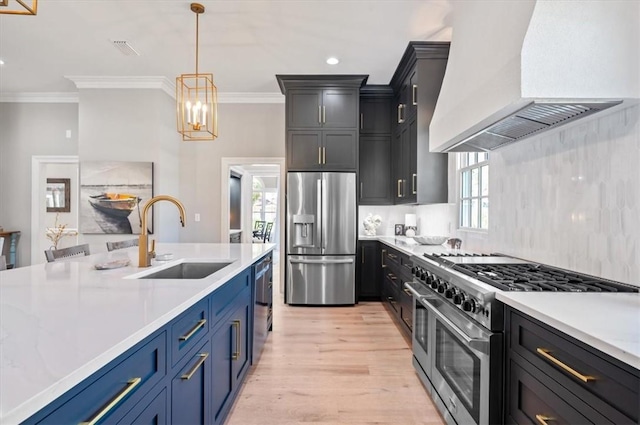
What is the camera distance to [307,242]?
14.4 feet

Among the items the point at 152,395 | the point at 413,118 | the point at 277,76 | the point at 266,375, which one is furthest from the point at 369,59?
the point at 152,395

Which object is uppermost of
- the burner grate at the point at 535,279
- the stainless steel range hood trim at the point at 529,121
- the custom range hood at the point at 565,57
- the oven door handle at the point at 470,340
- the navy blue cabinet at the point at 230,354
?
the custom range hood at the point at 565,57

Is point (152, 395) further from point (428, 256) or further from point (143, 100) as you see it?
point (143, 100)

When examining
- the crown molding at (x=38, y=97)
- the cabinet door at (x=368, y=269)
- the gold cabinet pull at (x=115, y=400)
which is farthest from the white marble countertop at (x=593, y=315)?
the crown molding at (x=38, y=97)

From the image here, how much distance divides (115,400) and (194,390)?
621mm

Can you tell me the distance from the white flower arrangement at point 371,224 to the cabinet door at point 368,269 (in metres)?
0.30

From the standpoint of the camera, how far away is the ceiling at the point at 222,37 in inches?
115

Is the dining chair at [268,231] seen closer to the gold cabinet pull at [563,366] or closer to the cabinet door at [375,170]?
the cabinet door at [375,170]

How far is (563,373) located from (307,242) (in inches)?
135

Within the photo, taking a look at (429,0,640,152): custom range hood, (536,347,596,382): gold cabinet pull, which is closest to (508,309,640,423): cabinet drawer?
(536,347,596,382): gold cabinet pull

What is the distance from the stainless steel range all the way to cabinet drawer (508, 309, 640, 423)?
0.60 feet

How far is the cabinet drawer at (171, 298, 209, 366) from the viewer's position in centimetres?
122

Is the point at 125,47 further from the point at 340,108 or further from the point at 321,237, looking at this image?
the point at 321,237

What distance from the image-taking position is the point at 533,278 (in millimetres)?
1675
